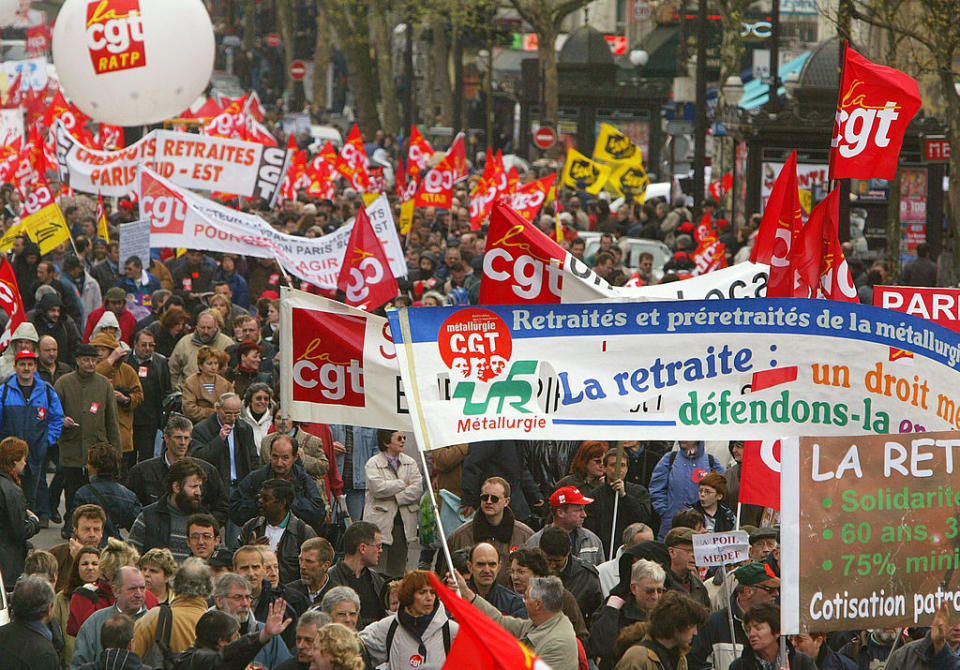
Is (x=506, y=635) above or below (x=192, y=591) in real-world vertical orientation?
above

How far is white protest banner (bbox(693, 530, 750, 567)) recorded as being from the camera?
8.03 m

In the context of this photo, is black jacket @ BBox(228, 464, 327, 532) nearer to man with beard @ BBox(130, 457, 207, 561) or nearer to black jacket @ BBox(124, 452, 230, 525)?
black jacket @ BBox(124, 452, 230, 525)

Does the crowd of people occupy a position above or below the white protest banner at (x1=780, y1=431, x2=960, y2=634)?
below

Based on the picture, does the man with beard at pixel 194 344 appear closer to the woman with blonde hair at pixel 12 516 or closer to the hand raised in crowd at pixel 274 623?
the woman with blonde hair at pixel 12 516

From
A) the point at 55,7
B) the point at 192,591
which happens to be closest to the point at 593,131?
the point at 192,591

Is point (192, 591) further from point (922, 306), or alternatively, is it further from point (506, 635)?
point (922, 306)

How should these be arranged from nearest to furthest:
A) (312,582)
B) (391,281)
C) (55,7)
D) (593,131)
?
(312,582)
(391,281)
(593,131)
(55,7)

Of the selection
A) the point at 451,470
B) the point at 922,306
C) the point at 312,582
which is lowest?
the point at 451,470

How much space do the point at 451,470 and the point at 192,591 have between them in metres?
4.31

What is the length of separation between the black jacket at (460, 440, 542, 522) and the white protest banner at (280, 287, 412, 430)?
2570 mm

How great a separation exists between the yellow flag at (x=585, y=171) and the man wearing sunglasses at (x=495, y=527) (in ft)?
62.0

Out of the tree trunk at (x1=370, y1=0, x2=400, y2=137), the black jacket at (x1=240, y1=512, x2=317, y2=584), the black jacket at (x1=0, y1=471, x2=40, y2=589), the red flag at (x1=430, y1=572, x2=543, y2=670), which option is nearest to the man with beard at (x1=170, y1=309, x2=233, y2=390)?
the black jacket at (x1=0, y1=471, x2=40, y2=589)

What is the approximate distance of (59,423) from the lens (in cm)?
1225

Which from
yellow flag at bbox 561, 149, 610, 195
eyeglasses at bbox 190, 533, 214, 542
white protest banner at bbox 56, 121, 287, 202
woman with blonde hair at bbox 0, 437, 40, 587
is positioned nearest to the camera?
eyeglasses at bbox 190, 533, 214, 542
